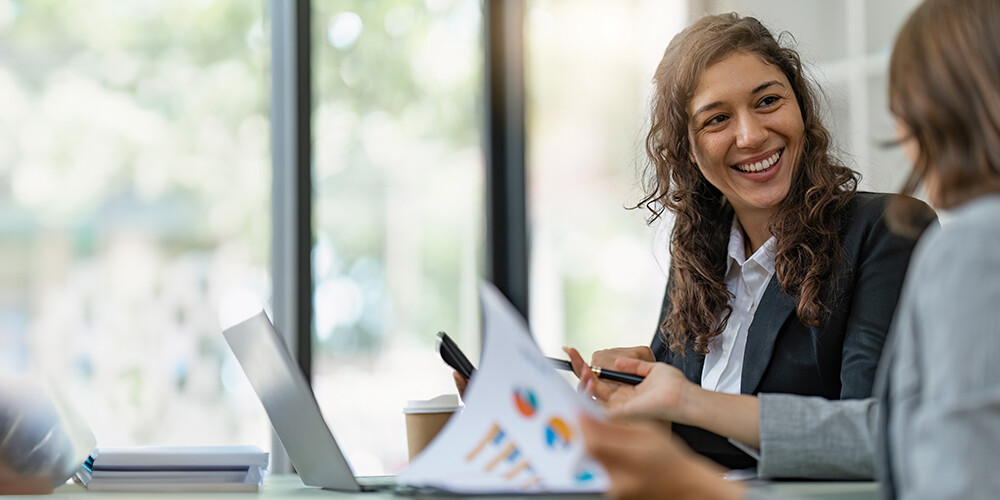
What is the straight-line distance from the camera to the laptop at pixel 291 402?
116 cm

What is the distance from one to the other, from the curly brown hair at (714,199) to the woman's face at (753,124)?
0.02 m

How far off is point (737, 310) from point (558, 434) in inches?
36.5

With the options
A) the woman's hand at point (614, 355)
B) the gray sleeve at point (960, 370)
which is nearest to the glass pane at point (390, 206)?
the woman's hand at point (614, 355)

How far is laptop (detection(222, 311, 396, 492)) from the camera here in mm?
1155

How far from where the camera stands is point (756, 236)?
5.50 feet

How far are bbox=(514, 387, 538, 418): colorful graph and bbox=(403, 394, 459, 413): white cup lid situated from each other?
0.52m

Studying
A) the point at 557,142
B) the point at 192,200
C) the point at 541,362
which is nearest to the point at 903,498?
the point at 541,362

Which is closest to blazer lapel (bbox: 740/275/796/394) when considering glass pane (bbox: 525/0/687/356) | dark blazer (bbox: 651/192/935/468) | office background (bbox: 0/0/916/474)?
dark blazer (bbox: 651/192/935/468)

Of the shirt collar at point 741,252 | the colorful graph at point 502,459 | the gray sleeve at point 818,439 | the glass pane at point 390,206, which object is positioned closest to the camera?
the colorful graph at point 502,459

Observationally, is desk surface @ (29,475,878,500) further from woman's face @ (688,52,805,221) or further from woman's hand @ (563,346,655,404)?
woman's face @ (688,52,805,221)

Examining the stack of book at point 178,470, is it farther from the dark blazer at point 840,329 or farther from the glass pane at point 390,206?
the glass pane at point 390,206

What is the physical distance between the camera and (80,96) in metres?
2.81

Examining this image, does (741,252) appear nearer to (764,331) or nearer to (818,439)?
(764,331)

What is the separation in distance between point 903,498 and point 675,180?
1038 millimetres
